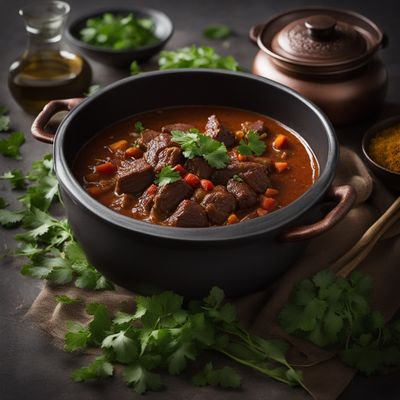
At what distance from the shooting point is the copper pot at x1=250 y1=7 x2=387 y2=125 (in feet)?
17.4

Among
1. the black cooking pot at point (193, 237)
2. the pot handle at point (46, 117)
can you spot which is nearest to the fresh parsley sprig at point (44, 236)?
the black cooking pot at point (193, 237)

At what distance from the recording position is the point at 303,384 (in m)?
3.73

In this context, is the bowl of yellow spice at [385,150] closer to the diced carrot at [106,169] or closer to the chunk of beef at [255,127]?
the chunk of beef at [255,127]

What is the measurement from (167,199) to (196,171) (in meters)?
0.24

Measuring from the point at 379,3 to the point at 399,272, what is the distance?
3.43 m

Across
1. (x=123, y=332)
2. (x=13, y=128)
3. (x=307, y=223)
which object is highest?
(x=307, y=223)

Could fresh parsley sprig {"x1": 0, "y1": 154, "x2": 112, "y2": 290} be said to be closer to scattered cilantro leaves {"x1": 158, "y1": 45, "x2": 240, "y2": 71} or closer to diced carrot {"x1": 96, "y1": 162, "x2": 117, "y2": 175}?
diced carrot {"x1": 96, "y1": 162, "x2": 117, "y2": 175}

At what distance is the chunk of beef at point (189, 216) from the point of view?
13.1 feet

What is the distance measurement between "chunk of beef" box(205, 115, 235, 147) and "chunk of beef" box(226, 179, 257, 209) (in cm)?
43

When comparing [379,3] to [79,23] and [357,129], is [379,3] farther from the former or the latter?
[79,23]

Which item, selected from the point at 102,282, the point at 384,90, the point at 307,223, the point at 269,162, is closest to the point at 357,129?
the point at 384,90

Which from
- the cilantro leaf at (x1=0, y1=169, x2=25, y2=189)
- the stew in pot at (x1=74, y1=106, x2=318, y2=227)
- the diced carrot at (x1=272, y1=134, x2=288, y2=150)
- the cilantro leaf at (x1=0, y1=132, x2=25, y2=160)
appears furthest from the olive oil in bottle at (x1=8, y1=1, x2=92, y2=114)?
the diced carrot at (x1=272, y1=134, x2=288, y2=150)

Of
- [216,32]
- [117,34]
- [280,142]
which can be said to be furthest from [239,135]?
[216,32]

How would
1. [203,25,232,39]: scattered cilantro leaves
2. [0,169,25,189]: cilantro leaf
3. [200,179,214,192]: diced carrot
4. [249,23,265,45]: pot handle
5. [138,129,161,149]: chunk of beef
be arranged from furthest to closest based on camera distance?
[203,25,232,39]: scattered cilantro leaves < [249,23,265,45]: pot handle < [0,169,25,189]: cilantro leaf < [138,129,161,149]: chunk of beef < [200,179,214,192]: diced carrot
